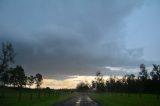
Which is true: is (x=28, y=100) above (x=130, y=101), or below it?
above

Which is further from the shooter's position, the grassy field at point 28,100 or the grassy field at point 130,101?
the grassy field at point 130,101

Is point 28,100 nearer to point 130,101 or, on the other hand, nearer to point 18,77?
point 130,101

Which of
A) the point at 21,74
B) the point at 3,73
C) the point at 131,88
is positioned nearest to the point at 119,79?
the point at 131,88

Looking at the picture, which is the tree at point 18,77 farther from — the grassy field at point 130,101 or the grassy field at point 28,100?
the grassy field at point 130,101

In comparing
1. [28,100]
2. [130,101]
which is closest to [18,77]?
[130,101]

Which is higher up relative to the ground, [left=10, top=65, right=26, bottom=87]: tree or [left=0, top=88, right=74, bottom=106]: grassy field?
[left=10, top=65, right=26, bottom=87]: tree

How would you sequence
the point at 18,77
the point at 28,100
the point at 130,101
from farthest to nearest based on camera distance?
the point at 18,77 → the point at 130,101 → the point at 28,100

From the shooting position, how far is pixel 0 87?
89375 millimetres

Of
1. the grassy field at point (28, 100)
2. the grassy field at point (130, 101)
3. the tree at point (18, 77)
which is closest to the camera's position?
the grassy field at point (28, 100)

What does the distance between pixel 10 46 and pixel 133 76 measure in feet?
371

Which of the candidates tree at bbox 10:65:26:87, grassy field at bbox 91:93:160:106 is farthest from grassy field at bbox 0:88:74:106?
tree at bbox 10:65:26:87

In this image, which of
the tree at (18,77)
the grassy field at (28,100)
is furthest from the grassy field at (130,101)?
the tree at (18,77)

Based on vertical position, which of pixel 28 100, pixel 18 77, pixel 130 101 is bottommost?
pixel 130 101

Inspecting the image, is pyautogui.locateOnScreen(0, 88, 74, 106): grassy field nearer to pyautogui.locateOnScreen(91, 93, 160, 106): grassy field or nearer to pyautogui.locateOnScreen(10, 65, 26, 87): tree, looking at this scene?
pyautogui.locateOnScreen(91, 93, 160, 106): grassy field
